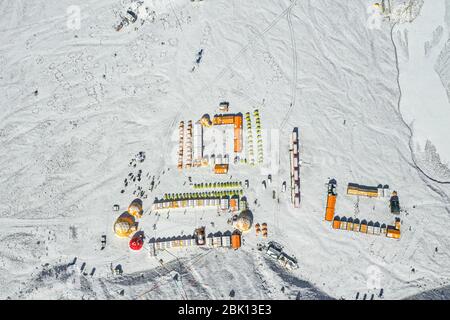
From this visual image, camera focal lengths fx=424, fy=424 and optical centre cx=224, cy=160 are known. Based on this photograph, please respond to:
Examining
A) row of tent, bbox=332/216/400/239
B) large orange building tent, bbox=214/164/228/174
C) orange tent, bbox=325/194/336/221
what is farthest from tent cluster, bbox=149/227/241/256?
row of tent, bbox=332/216/400/239

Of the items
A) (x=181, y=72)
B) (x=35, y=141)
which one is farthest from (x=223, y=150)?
(x=35, y=141)

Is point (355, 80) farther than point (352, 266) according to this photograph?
Yes

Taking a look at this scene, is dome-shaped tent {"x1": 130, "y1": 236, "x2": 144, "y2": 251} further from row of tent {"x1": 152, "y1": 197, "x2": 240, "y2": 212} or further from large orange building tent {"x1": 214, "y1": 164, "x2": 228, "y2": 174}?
large orange building tent {"x1": 214, "y1": 164, "x2": 228, "y2": 174}

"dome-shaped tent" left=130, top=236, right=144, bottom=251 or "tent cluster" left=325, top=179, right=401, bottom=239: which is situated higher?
"tent cluster" left=325, top=179, right=401, bottom=239

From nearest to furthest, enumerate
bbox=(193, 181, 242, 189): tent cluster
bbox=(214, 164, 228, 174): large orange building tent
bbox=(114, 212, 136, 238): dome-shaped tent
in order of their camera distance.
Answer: bbox=(114, 212, 136, 238): dome-shaped tent, bbox=(193, 181, 242, 189): tent cluster, bbox=(214, 164, 228, 174): large orange building tent

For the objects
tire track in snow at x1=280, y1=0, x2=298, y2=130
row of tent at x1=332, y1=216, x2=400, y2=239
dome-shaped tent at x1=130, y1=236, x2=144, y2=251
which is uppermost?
tire track in snow at x1=280, y1=0, x2=298, y2=130

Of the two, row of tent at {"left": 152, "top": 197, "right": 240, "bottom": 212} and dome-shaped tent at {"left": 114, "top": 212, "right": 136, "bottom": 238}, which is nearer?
dome-shaped tent at {"left": 114, "top": 212, "right": 136, "bottom": 238}
